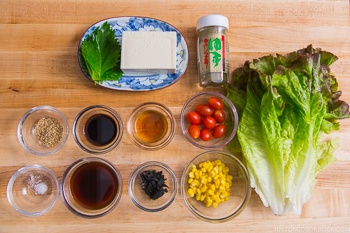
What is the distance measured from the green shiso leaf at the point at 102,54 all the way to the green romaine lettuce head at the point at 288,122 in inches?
24.6

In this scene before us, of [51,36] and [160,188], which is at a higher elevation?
[51,36]

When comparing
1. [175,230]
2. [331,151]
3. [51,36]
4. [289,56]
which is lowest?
[175,230]

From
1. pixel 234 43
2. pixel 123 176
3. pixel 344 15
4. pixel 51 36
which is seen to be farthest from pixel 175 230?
pixel 344 15

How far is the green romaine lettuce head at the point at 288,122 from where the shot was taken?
151 cm

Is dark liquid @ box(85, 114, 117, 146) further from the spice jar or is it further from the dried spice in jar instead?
the spice jar

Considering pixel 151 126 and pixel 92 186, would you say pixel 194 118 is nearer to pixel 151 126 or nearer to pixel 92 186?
pixel 151 126

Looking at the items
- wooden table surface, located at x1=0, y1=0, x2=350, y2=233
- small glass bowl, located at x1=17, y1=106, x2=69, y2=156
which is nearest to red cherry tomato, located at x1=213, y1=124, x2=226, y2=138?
wooden table surface, located at x1=0, y1=0, x2=350, y2=233

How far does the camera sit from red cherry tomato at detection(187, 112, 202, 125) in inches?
65.1

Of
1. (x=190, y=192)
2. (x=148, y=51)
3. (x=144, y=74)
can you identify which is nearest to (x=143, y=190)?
(x=190, y=192)

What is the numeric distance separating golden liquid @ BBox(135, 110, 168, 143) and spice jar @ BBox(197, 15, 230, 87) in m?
0.28

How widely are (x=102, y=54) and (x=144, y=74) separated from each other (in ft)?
0.73

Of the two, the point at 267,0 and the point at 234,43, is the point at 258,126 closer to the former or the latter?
the point at 234,43

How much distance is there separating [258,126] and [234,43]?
46 centimetres

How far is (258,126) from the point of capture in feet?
5.26
